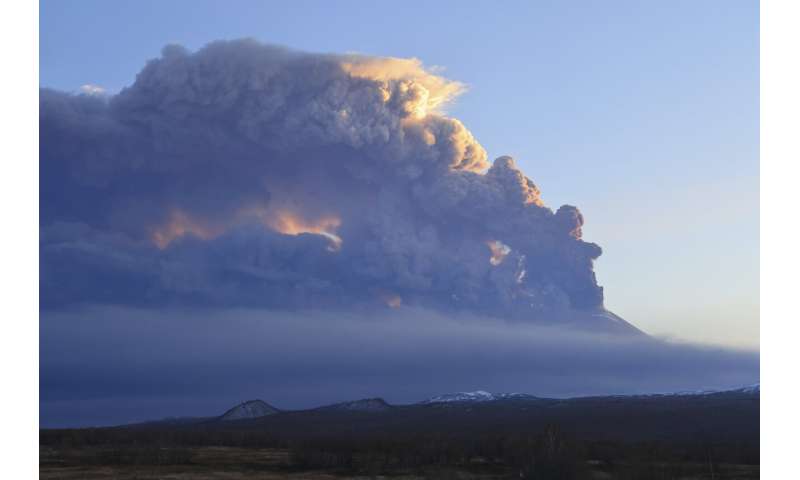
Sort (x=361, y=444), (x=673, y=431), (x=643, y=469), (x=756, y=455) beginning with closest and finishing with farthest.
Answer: (x=643, y=469) → (x=756, y=455) → (x=361, y=444) → (x=673, y=431)

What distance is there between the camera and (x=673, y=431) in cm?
13238

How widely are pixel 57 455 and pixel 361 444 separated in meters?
19.5
